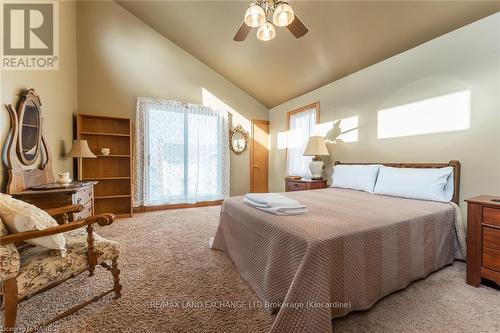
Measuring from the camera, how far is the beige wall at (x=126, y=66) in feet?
11.8

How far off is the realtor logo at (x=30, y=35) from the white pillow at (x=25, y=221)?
1508 mm

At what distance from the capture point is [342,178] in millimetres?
3102

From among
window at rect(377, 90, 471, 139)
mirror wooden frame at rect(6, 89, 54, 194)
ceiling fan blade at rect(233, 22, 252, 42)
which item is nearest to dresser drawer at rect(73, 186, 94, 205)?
mirror wooden frame at rect(6, 89, 54, 194)

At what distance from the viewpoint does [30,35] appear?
2287 millimetres

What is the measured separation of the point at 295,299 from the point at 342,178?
236 cm

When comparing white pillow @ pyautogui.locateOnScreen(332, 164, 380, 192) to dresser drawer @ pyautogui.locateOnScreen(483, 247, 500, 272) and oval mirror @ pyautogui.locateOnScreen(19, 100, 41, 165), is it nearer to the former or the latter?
dresser drawer @ pyautogui.locateOnScreen(483, 247, 500, 272)

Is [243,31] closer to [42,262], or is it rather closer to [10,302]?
[42,262]

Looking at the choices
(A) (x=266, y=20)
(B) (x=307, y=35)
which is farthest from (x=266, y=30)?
(B) (x=307, y=35)

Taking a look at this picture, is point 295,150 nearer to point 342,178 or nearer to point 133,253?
point 342,178

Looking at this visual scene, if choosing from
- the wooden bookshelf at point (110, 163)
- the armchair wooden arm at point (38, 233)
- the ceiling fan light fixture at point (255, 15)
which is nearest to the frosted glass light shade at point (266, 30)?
the ceiling fan light fixture at point (255, 15)

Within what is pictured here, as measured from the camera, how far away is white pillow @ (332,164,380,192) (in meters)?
2.75

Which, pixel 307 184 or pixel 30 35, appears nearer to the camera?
pixel 30 35

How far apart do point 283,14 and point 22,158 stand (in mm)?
2733

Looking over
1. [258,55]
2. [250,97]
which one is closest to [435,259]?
[258,55]
